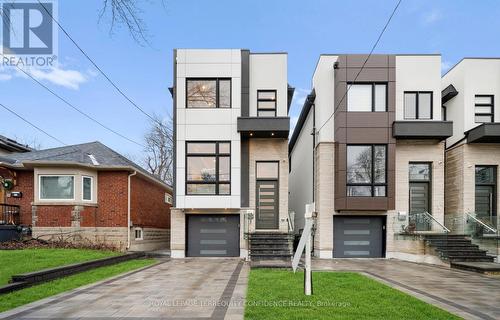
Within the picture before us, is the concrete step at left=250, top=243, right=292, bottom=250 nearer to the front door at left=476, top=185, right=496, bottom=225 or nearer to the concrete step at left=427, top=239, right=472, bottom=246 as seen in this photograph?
the concrete step at left=427, top=239, right=472, bottom=246

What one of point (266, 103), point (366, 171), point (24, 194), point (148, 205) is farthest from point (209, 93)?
point (24, 194)

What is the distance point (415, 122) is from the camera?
1312 centimetres

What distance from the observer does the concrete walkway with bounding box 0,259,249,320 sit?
17.6ft

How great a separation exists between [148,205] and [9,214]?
5.70 meters

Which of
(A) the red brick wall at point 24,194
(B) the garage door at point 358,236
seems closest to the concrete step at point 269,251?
(B) the garage door at point 358,236

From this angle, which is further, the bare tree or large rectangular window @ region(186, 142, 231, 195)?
the bare tree

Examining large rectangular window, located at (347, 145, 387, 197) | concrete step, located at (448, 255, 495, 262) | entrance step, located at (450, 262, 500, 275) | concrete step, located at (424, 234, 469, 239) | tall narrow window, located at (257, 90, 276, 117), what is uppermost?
tall narrow window, located at (257, 90, 276, 117)

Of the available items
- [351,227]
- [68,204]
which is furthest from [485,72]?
[68,204]

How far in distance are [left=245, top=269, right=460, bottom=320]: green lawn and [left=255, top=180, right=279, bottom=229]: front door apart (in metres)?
6.03

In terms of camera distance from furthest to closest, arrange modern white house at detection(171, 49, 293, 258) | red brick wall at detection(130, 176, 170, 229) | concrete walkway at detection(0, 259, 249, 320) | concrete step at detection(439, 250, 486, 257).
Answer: red brick wall at detection(130, 176, 170, 229) < modern white house at detection(171, 49, 293, 258) < concrete step at detection(439, 250, 486, 257) < concrete walkway at detection(0, 259, 249, 320)

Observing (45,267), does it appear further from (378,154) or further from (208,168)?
(378,154)

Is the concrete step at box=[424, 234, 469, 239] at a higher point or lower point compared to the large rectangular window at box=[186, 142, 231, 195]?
lower

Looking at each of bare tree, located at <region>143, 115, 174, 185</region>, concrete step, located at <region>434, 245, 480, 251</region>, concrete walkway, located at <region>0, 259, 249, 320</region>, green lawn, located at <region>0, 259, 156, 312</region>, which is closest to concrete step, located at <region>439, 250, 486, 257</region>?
concrete step, located at <region>434, 245, 480, 251</region>

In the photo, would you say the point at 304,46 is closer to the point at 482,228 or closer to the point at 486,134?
the point at 486,134
